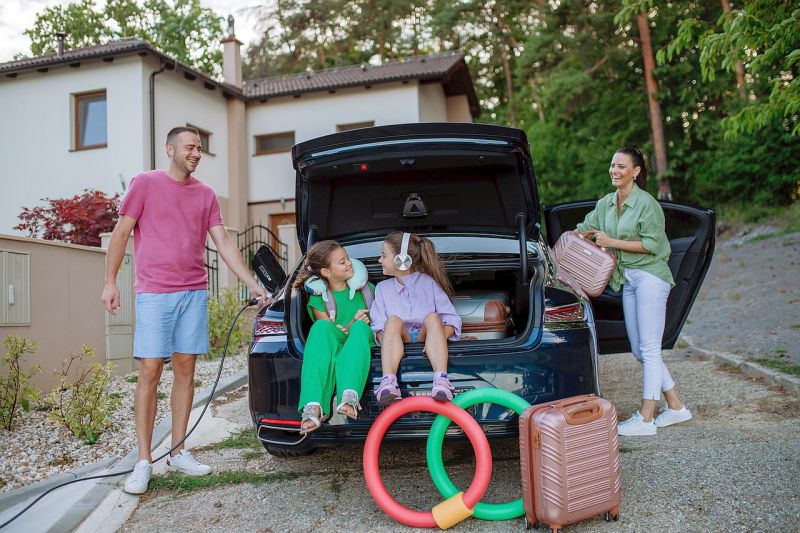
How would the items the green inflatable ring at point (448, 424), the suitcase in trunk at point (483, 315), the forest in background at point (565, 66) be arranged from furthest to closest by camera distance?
the forest in background at point (565, 66) → the suitcase in trunk at point (483, 315) → the green inflatable ring at point (448, 424)

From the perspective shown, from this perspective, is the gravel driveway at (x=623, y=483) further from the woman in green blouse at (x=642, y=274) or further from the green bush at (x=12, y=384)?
the green bush at (x=12, y=384)

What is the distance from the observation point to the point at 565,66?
26.5 metres

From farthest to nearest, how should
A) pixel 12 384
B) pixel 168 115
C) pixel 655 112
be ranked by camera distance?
pixel 655 112, pixel 168 115, pixel 12 384

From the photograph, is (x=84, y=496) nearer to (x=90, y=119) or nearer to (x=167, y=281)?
(x=167, y=281)

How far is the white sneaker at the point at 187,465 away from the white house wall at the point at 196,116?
1342cm

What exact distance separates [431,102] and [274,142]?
494 cm

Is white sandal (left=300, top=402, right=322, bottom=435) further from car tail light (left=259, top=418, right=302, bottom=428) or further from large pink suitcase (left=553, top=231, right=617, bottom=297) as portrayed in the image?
large pink suitcase (left=553, top=231, right=617, bottom=297)

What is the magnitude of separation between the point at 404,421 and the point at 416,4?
111ft

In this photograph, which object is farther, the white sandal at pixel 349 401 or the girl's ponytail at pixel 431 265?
the girl's ponytail at pixel 431 265

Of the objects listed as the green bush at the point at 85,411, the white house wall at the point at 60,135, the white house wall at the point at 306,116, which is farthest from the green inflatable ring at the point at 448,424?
the white house wall at the point at 306,116

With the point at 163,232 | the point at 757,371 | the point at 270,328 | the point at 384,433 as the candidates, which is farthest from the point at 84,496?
the point at 757,371

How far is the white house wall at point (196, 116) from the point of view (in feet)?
55.9

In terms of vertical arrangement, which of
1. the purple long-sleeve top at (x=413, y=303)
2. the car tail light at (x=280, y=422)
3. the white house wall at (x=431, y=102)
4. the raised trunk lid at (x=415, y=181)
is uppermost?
the white house wall at (x=431, y=102)

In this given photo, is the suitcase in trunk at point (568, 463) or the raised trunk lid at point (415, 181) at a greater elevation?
the raised trunk lid at point (415, 181)
